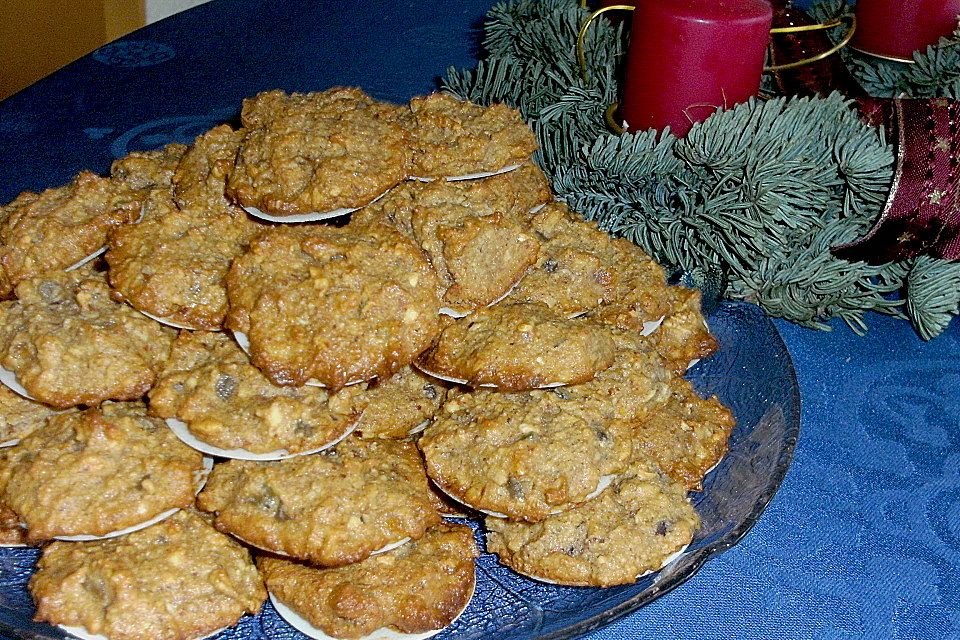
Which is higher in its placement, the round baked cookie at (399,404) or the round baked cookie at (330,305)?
the round baked cookie at (330,305)

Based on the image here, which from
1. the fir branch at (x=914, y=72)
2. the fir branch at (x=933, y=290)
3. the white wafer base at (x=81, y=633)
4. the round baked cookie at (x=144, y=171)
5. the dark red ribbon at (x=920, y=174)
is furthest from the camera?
the fir branch at (x=914, y=72)

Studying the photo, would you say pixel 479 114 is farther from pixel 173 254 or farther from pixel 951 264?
pixel 951 264

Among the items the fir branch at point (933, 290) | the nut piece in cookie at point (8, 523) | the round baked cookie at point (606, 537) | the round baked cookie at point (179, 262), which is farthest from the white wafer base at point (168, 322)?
the fir branch at point (933, 290)

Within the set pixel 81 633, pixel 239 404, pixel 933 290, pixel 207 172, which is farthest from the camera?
pixel 933 290

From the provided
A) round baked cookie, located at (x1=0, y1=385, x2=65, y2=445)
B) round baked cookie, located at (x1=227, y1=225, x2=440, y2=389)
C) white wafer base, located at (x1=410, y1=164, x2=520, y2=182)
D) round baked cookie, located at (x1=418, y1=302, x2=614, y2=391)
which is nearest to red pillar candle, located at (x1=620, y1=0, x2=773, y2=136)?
white wafer base, located at (x1=410, y1=164, x2=520, y2=182)

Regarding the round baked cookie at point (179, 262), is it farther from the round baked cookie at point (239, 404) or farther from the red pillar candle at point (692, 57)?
the red pillar candle at point (692, 57)

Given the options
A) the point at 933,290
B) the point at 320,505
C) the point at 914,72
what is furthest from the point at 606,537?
the point at 914,72

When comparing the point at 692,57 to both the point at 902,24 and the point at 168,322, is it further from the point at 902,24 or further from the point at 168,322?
the point at 168,322
